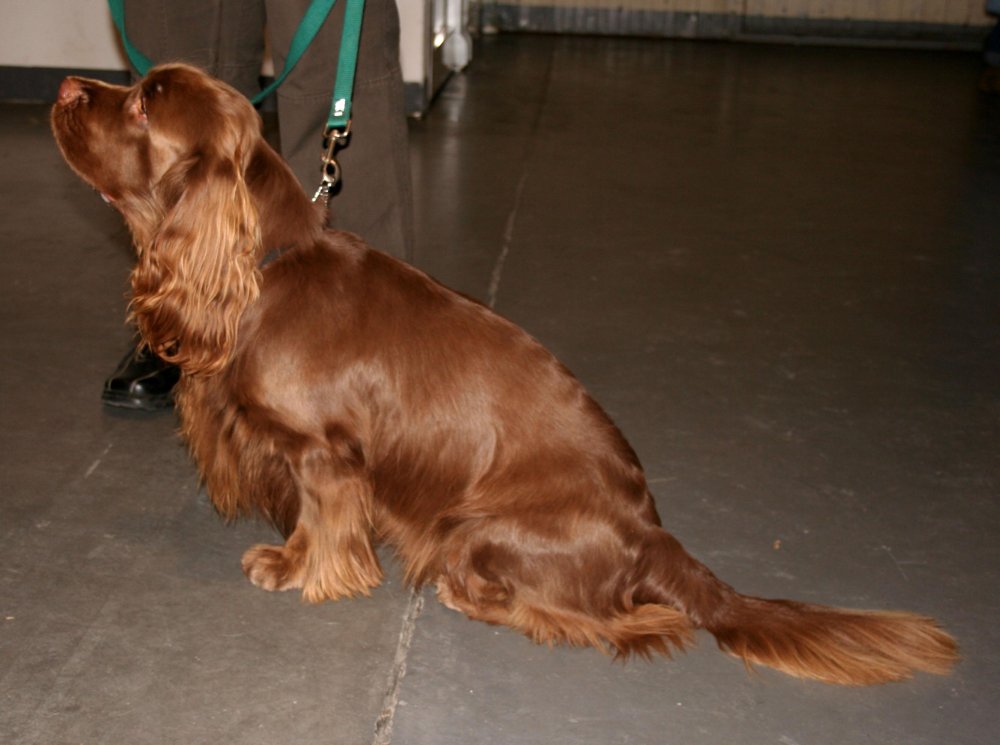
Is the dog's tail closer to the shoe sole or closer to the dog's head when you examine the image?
the dog's head

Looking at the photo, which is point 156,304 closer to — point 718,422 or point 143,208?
point 143,208

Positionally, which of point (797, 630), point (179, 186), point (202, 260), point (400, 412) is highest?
point (179, 186)

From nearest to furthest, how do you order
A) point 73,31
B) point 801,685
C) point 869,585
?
point 801,685
point 869,585
point 73,31

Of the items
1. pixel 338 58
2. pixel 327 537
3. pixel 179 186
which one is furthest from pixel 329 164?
pixel 327 537

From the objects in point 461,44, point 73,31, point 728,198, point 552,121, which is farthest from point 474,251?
point 461,44

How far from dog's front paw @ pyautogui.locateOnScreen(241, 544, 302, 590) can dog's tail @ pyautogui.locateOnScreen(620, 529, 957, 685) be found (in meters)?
0.68

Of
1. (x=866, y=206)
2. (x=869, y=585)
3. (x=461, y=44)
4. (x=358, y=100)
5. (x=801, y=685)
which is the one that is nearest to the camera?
(x=801, y=685)

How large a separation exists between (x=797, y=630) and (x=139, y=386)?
178 cm

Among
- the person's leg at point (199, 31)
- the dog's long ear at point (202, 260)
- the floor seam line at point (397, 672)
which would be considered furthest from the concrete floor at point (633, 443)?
the person's leg at point (199, 31)

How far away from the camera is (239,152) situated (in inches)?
82.1

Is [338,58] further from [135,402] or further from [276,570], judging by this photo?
[276,570]

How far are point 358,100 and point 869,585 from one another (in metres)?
1.60

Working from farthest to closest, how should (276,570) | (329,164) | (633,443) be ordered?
(633,443)
(329,164)
(276,570)

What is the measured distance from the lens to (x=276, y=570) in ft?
7.57
